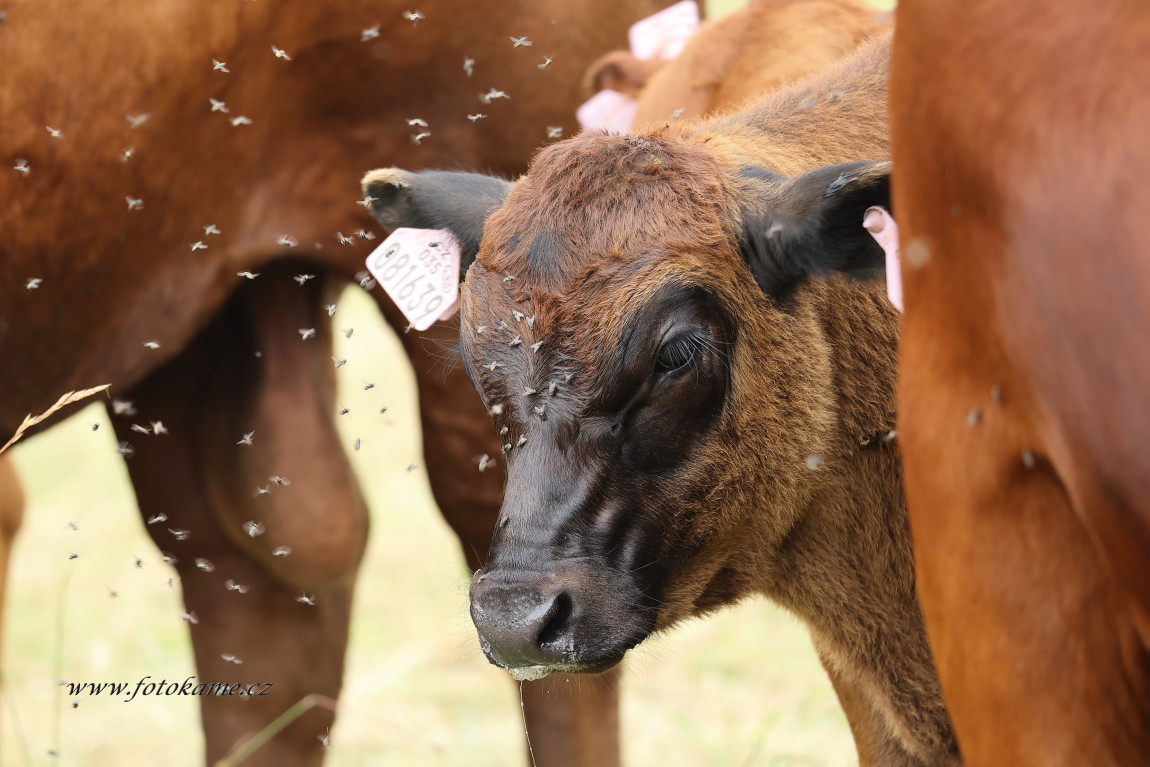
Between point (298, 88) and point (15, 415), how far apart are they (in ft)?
3.55

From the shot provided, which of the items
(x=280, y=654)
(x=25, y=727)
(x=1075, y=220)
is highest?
(x=1075, y=220)

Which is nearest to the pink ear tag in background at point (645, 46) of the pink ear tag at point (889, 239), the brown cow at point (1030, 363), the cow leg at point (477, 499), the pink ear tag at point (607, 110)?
the pink ear tag at point (607, 110)

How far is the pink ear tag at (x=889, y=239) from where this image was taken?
1942 mm

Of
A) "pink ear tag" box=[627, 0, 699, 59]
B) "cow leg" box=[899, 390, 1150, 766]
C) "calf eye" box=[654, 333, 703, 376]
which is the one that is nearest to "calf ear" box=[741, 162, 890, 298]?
"calf eye" box=[654, 333, 703, 376]

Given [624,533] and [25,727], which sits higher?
[624,533]

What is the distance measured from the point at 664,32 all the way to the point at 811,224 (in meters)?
1.51

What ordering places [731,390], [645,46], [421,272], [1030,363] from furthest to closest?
[645,46] → [421,272] → [731,390] → [1030,363]

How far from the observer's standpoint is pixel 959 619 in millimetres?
1515

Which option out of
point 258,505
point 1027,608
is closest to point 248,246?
point 258,505

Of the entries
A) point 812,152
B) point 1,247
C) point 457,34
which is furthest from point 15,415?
point 812,152

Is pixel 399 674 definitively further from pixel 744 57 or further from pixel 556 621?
pixel 556 621

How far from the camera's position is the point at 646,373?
2303 mm

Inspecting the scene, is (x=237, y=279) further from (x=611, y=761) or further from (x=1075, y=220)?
(x=1075, y=220)

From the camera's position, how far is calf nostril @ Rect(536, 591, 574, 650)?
86.6 inches
